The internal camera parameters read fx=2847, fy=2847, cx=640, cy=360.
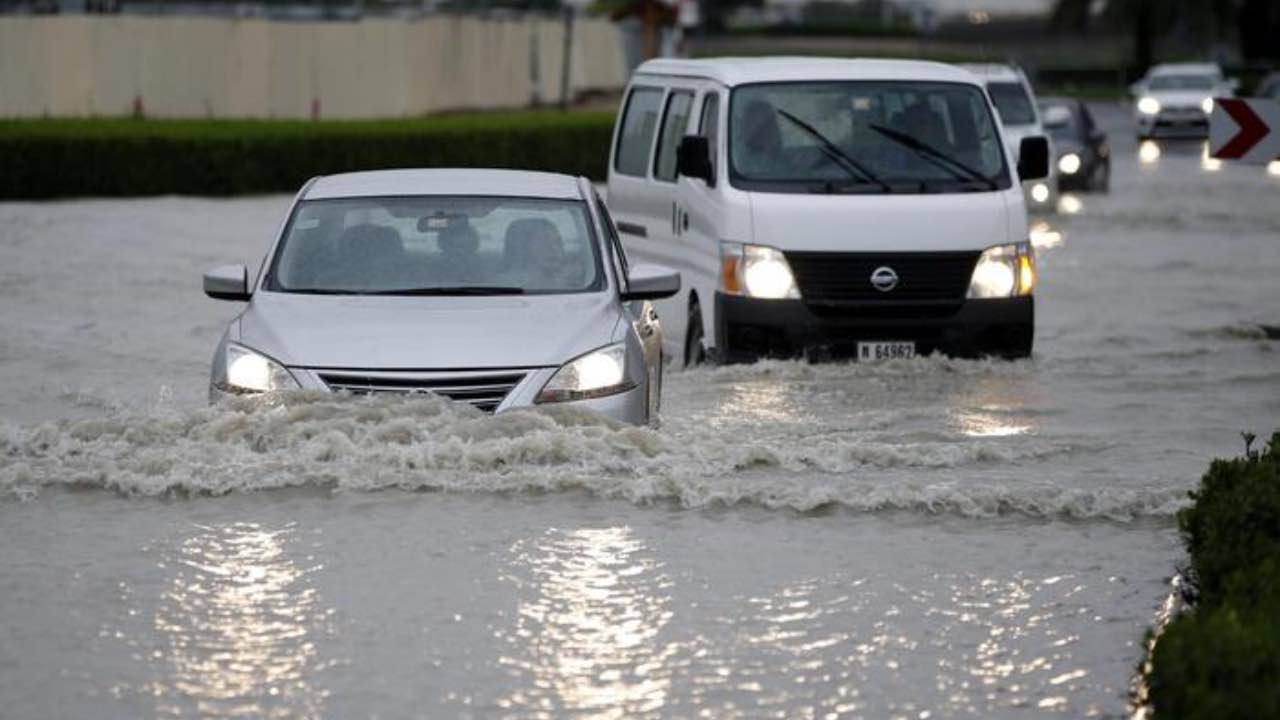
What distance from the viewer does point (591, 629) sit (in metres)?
9.00

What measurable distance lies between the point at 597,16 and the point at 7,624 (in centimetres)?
6276

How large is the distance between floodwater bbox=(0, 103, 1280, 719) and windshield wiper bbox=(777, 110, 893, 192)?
44.0 inches

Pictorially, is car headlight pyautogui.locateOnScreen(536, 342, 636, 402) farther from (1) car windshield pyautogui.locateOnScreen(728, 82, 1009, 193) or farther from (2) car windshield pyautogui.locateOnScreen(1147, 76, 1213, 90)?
(2) car windshield pyautogui.locateOnScreen(1147, 76, 1213, 90)

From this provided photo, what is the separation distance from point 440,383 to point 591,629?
244 centimetres

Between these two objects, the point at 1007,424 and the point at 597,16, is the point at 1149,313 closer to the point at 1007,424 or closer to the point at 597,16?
the point at 1007,424

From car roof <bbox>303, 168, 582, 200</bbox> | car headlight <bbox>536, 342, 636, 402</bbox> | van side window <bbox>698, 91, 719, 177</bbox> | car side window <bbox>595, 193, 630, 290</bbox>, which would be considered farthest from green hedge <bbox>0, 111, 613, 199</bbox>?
car headlight <bbox>536, 342, 636, 402</bbox>

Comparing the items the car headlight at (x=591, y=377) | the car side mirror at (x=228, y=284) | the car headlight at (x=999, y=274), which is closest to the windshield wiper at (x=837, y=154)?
the car headlight at (x=999, y=274)

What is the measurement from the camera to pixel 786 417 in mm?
14727

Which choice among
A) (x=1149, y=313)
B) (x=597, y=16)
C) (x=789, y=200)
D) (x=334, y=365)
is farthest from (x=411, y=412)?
(x=597, y=16)

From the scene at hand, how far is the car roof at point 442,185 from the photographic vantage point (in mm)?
12828

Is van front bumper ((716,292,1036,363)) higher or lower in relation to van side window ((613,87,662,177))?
lower

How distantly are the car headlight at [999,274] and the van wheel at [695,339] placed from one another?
64.5 inches

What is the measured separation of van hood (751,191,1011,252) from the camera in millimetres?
16031

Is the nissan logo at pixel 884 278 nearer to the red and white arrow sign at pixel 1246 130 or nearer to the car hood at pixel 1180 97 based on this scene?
the red and white arrow sign at pixel 1246 130
